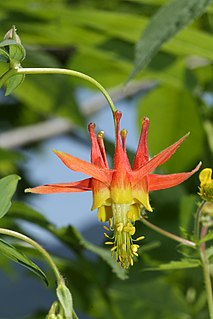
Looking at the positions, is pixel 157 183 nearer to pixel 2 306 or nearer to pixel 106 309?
pixel 106 309

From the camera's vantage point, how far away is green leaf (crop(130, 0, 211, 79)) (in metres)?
0.92

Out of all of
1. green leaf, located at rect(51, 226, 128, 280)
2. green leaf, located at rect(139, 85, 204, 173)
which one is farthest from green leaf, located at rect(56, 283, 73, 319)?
green leaf, located at rect(139, 85, 204, 173)

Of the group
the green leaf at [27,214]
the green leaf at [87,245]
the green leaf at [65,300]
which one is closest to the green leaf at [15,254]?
the green leaf at [65,300]

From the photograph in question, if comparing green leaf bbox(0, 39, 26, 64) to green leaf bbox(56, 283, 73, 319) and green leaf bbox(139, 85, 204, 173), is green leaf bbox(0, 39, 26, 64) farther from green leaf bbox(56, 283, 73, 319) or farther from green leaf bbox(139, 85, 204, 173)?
green leaf bbox(139, 85, 204, 173)

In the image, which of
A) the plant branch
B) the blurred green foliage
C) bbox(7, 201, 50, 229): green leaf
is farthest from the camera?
the plant branch

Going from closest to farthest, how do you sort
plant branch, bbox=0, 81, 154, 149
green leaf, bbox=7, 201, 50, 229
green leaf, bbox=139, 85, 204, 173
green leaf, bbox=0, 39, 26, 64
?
1. green leaf, bbox=0, 39, 26, 64
2. green leaf, bbox=7, 201, 50, 229
3. green leaf, bbox=139, 85, 204, 173
4. plant branch, bbox=0, 81, 154, 149

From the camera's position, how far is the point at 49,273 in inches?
57.2

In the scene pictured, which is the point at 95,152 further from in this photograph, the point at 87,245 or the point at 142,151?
Result: the point at 87,245

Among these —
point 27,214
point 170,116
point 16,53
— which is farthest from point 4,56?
point 170,116

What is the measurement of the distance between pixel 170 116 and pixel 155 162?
0.88 m

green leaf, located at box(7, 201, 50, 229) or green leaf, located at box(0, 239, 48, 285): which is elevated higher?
green leaf, located at box(0, 239, 48, 285)

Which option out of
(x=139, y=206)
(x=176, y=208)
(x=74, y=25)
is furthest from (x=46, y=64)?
(x=139, y=206)

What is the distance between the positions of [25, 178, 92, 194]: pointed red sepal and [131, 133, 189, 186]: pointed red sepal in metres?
0.04

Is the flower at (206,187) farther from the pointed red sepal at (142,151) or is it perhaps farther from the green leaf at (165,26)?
the green leaf at (165,26)
